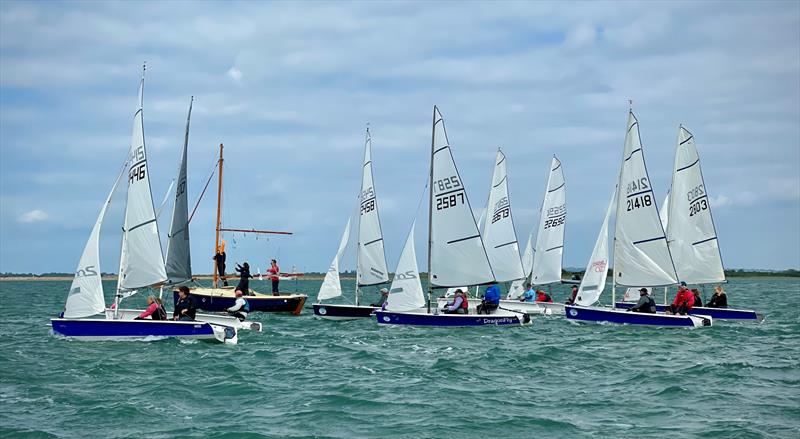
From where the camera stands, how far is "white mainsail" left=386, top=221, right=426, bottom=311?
31.2 metres

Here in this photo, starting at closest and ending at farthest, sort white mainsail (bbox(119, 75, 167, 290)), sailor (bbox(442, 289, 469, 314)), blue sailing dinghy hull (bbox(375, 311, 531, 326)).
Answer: white mainsail (bbox(119, 75, 167, 290)) < blue sailing dinghy hull (bbox(375, 311, 531, 326)) < sailor (bbox(442, 289, 469, 314))

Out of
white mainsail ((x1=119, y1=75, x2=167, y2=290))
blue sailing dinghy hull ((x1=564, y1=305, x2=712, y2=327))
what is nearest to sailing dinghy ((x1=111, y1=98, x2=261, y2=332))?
white mainsail ((x1=119, y1=75, x2=167, y2=290))

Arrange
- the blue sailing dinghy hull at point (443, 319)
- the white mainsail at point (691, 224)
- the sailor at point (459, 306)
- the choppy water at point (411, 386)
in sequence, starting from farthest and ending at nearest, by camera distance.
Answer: the white mainsail at point (691, 224) → the sailor at point (459, 306) → the blue sailing dinghy hull at point (443, 319) → the choppy water at point (411, 386)

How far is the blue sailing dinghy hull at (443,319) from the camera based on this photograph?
29.9 m

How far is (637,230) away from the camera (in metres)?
34.0

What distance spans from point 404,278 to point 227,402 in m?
14.5

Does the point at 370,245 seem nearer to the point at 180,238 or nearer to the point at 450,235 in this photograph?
the point at 450,235

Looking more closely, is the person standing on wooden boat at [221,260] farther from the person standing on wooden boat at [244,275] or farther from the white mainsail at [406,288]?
the white mainsail at [406,288]

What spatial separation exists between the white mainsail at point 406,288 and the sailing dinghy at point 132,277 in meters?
6.82

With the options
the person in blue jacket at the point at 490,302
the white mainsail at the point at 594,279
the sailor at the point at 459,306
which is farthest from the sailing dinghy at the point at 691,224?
the sailor at the point at 459,306

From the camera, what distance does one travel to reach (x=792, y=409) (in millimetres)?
16328

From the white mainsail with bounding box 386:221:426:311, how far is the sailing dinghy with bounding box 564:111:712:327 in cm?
644

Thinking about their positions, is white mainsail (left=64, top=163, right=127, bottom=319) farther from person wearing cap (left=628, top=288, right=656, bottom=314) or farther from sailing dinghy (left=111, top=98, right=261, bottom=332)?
person wearing cap (left=628, top=288, right=656, bottom=314)

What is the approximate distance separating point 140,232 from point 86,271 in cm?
222
